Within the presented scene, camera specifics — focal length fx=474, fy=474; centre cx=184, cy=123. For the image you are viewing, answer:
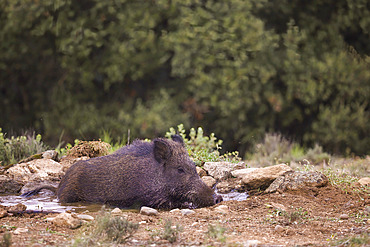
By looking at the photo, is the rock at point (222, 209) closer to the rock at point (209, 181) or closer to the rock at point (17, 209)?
the rock at point (209, 181)

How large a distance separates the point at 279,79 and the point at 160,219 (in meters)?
6.97

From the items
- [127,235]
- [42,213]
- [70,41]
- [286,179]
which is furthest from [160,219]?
Result: [70,41]

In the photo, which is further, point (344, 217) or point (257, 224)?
point (344, 217)

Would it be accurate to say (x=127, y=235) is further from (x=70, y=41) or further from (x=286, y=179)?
(x=70, y=41)

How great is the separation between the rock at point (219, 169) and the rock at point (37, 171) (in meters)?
2.28

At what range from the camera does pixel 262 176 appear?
618 centimetres

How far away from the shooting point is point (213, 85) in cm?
1047

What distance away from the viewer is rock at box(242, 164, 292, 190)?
6.18 m

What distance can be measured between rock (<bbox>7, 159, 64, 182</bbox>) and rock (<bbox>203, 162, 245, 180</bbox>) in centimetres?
228

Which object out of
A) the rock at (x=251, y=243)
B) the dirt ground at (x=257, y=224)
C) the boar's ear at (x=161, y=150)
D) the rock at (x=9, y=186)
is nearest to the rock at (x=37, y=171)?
the rock at (x=9, y=186)

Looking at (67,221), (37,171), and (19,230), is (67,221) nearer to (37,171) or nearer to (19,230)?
(19,230)

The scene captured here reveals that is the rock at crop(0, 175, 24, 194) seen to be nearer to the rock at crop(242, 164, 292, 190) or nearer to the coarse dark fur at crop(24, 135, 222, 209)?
the coarse dark fur at crop(24, 135, 222, 209)

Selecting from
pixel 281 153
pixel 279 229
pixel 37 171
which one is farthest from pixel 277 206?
pixel 281 153

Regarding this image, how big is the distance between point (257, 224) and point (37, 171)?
416cm
